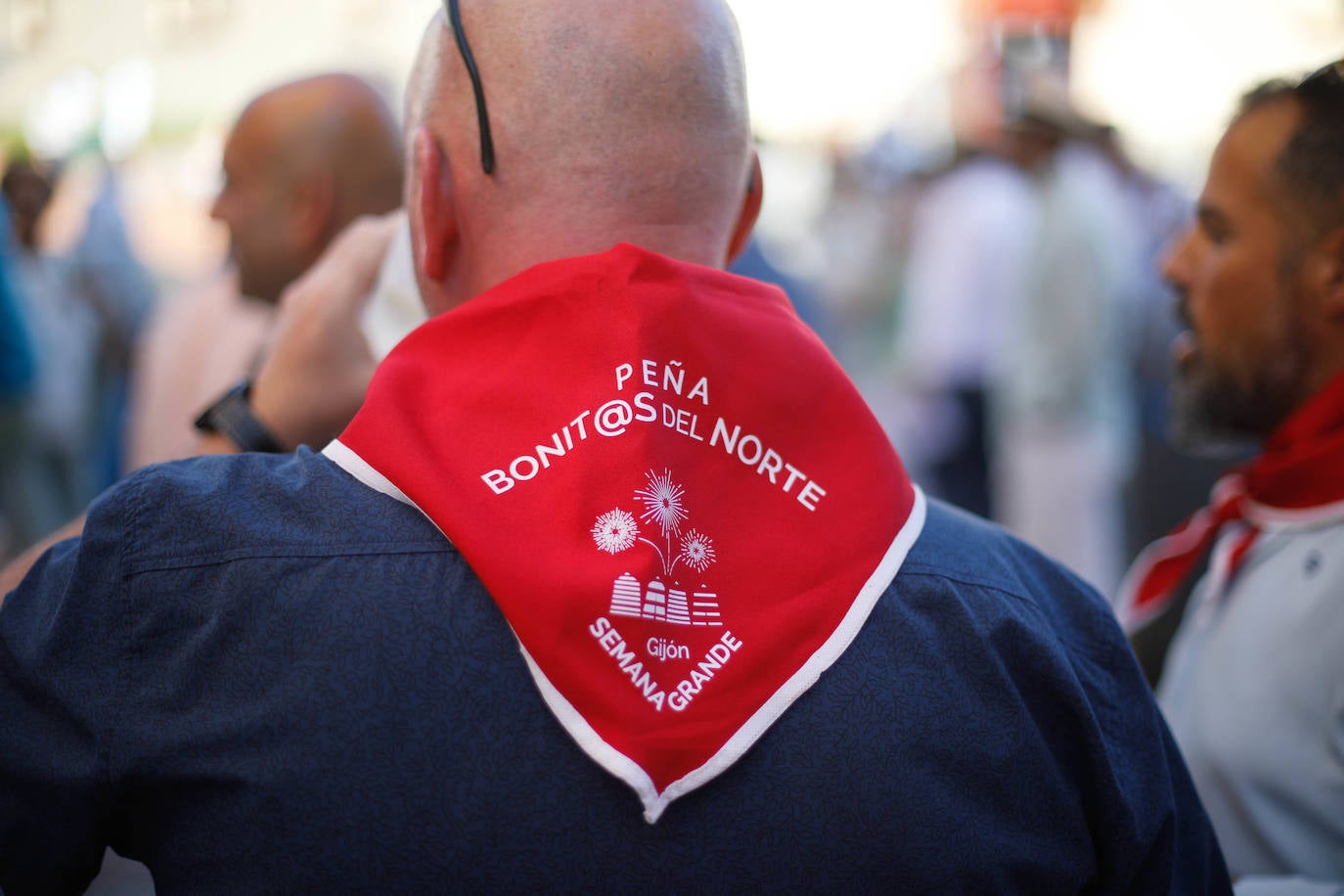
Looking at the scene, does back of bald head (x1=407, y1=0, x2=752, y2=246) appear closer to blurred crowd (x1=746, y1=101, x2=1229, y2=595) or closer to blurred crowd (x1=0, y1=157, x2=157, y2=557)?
blurred crowd (x1=0, y1=157, x2=157, y2=557)

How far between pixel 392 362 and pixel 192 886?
0.48m

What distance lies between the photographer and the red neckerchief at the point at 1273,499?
5.90ft

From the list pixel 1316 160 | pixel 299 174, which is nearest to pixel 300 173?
pixel 299 174

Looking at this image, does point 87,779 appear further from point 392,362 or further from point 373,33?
point 373,33

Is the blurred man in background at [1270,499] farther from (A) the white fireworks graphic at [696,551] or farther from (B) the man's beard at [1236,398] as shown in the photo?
(A) the white fireworks graphic at [696,551]

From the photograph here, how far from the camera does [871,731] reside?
1.03 metres

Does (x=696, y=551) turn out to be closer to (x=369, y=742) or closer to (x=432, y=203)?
(x=369, y=742)

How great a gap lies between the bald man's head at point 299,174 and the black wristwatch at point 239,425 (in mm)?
815

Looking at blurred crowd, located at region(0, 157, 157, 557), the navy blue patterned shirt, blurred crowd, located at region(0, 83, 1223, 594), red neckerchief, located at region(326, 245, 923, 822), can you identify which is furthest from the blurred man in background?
blurred crowd, located at region(0, 157, 157, 557)

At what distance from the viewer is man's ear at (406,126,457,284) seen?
118 cm

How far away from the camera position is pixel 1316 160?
1.83 metres

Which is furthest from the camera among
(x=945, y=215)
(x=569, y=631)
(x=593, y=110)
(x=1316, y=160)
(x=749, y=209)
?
(x=945, y=215)

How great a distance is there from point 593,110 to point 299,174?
1269 millimetres

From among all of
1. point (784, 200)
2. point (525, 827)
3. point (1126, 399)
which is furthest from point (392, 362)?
point (784, 200)
